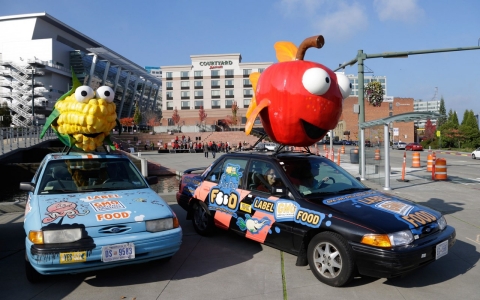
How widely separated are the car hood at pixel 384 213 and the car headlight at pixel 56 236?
2.87 meters

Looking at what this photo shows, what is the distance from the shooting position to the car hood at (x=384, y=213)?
154 inches

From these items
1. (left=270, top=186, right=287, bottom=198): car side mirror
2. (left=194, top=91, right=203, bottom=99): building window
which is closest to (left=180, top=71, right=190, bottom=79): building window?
(left=194, top=91, right=203, bottom=99): building window

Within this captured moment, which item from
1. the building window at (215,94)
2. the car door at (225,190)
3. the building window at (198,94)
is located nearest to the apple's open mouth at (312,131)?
the car door at (225,190)

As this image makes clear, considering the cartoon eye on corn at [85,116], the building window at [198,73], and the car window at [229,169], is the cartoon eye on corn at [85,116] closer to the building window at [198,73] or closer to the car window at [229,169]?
the car window at [229,169]

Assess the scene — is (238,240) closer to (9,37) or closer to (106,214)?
(106,214)

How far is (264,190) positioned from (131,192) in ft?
6.08

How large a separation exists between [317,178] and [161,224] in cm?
220

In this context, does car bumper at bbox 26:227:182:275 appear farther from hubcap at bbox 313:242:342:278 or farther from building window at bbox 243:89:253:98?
building window at bbox 243:89:253:98

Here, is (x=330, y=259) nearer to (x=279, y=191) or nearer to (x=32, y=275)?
(x=279, y=191)

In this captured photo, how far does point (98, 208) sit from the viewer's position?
434cm

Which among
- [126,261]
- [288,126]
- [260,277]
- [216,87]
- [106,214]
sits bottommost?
[260,277]

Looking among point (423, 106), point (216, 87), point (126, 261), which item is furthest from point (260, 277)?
point (423, 106)

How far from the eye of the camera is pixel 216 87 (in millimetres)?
88812

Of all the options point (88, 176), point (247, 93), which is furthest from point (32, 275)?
point (247, 93)
